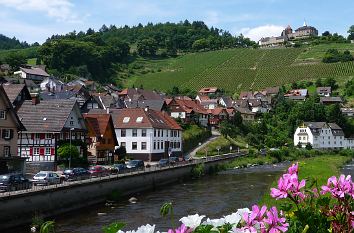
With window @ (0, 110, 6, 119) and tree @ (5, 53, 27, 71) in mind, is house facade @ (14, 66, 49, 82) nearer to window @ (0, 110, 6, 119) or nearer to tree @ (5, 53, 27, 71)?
tree @ (5, 53, 27, 71)

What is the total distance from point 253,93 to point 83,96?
73.1m

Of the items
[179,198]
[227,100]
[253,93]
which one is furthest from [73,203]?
→ [253,93]

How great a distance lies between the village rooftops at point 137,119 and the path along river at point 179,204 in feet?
47.5

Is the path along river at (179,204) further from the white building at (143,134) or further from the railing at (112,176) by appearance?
the white building at (143,134)

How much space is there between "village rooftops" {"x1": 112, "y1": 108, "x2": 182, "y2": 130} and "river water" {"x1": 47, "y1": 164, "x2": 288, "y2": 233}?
14.5 metres

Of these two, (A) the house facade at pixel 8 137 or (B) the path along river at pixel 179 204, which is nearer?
(B) the path along river at pixel 179 204

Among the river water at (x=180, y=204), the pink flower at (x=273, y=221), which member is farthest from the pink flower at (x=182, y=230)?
the river water at (x=180, y=204)

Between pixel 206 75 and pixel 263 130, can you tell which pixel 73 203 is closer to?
pixel 263 130

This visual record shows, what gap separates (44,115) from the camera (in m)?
55.6

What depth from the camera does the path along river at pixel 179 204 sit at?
3116cm

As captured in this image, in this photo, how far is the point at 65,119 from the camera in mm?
55375

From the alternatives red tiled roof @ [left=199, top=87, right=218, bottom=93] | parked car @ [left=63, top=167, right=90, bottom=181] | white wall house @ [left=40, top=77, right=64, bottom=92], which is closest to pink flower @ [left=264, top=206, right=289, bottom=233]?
parked car @ [left=63, top=167, right=90, bottom=181]

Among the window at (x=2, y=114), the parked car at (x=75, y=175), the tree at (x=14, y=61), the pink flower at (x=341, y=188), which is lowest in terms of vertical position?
the parked car at (x=75, y=175)

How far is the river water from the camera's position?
102 ft
